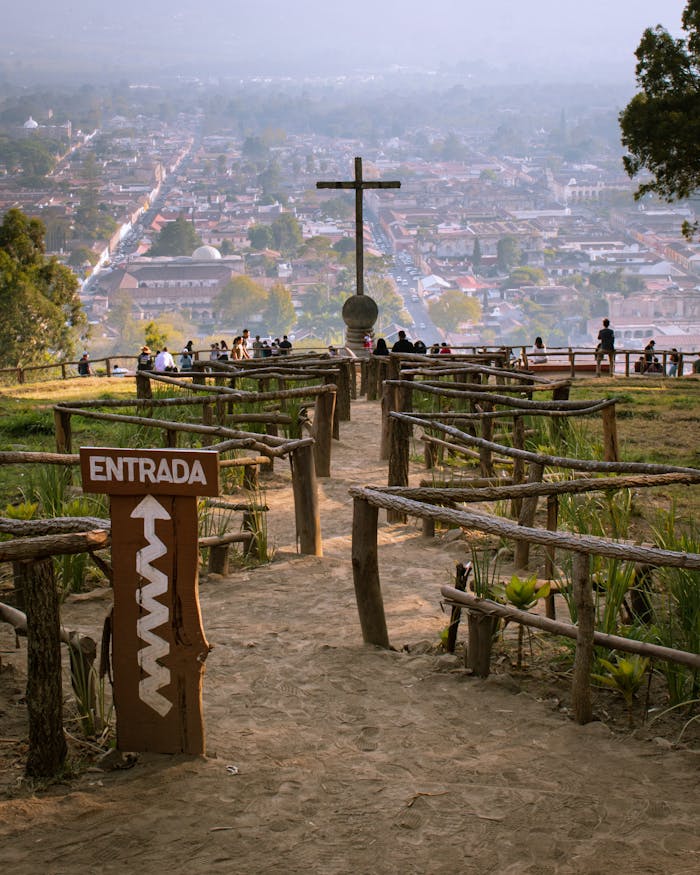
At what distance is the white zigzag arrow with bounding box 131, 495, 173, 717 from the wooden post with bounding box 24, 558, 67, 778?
0.30 meters

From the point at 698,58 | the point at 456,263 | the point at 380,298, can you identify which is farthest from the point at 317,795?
the point at 456,263

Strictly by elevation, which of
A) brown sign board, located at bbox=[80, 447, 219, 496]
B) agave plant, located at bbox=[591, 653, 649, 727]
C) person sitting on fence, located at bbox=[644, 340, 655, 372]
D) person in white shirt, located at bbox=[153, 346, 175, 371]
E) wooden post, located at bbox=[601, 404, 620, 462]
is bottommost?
person sitting on fence, located at bbox=[644, 340, 655, 372]

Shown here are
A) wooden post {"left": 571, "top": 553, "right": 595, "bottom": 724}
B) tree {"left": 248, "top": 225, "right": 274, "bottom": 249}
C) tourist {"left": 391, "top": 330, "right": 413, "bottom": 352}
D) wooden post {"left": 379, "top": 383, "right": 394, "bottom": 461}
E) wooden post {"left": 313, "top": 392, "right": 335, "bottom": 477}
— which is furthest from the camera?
tree {"left": 248, "top": 225, "right": 274, "bottom": 249}

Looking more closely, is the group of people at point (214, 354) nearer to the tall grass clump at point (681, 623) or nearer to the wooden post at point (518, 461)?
the wooden post at point (518, 461)

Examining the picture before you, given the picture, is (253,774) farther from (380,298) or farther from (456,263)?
(456,263)

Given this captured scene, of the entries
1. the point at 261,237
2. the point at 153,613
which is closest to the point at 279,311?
the point at 261,237

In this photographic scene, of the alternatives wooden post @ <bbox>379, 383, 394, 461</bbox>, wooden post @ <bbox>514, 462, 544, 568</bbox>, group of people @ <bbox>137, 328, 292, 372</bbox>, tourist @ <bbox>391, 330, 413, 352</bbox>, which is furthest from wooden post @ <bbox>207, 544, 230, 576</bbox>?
group of people @ <bbox>137, 328, 292, 372</bbox>

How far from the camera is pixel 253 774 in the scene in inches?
156

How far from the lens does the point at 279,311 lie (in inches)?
4262

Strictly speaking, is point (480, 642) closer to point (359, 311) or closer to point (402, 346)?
point (402, 346)

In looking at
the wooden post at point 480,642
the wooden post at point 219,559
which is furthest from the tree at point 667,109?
the wooden post at point 480,642

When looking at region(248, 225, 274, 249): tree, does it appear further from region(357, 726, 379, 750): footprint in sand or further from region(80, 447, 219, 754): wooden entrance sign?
region(80, 447, 219, 754): wooden entrance sign

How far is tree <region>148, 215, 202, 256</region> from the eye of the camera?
124 metres

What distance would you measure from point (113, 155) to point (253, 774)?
175629mm
